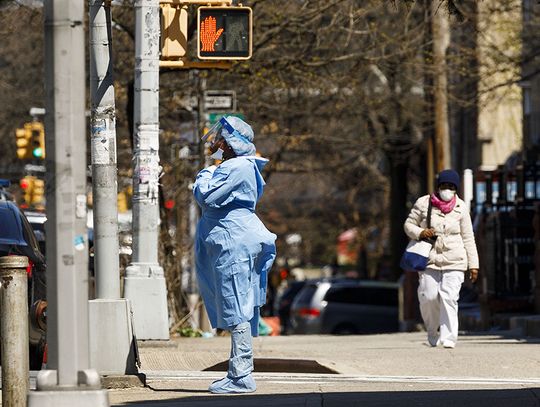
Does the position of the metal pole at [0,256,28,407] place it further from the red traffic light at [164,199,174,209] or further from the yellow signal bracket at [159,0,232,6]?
the red traffic light at [164,199,174,209]

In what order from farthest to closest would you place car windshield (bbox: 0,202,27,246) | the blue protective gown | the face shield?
car windshield (bbox: 0,202,27,246) → the face shield → the blue protective gown

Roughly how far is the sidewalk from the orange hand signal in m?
2.73

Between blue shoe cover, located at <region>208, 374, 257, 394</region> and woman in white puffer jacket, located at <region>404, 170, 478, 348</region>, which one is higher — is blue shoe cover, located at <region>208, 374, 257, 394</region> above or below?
below

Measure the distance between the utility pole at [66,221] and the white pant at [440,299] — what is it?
262 inches

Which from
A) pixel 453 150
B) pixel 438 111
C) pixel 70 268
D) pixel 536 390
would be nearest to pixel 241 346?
pixel 536 390

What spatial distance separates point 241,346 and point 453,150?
3369 centimetres

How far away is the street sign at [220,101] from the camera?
19016 millimetres

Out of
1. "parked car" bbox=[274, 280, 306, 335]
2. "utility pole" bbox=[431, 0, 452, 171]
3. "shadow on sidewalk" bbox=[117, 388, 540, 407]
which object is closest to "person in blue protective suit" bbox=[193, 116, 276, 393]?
"shadow on sidewalk" bbox=[117, 388, 540, 407]

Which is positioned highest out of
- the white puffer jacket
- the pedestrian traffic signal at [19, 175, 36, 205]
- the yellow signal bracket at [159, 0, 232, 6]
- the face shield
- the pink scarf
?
the yellow signal bracket at [159, 0, 232, 6]

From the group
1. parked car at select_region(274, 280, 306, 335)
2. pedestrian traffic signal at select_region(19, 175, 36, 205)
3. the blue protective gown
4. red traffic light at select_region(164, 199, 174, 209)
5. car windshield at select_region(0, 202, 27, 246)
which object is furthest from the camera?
parked car at select_region(274, 280, 306, 335)

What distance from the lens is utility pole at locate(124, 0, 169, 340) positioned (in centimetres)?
1288

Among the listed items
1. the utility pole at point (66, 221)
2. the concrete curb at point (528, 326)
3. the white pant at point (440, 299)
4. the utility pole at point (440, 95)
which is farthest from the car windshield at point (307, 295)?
the utility pole at point (66, 221)

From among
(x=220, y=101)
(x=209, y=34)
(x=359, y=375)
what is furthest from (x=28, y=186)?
(x=359, y=375)

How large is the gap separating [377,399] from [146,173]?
16.3 ft
